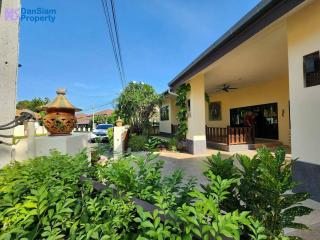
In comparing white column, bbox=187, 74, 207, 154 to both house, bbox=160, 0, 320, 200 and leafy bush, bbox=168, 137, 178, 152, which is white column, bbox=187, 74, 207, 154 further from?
leafy bush, bbox=168, 137, 178, 152

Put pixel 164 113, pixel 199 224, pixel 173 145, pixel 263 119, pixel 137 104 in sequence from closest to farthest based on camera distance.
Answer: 1. pixel 199 224
2. pixel 173 145
3. pixel 263 119
4. pixel 137 104
5. pixel 164 113

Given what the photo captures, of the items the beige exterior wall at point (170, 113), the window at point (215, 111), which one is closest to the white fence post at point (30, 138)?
the beige exterior wall at point (170, 113)

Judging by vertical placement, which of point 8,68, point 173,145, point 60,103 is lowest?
point 173,145

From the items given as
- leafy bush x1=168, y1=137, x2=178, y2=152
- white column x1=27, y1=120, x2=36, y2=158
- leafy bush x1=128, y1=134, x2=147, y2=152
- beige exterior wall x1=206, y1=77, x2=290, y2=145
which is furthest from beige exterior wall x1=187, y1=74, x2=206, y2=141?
white column x1=27, y1=120, x2=36, y2=158

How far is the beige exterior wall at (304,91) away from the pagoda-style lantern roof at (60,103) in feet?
13.5

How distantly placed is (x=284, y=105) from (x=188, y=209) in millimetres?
11846

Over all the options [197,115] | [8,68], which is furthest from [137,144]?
[8,68]

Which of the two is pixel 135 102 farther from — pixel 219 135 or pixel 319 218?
pixel 319 218

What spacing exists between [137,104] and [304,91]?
1159 centimetres

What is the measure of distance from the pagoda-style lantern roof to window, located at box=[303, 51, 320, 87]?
4177 millimetres

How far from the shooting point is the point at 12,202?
150cm

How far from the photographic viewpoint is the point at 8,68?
2668mm

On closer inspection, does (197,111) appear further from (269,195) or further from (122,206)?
(122,206)

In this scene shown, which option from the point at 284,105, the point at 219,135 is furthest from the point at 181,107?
the point at 284,105
